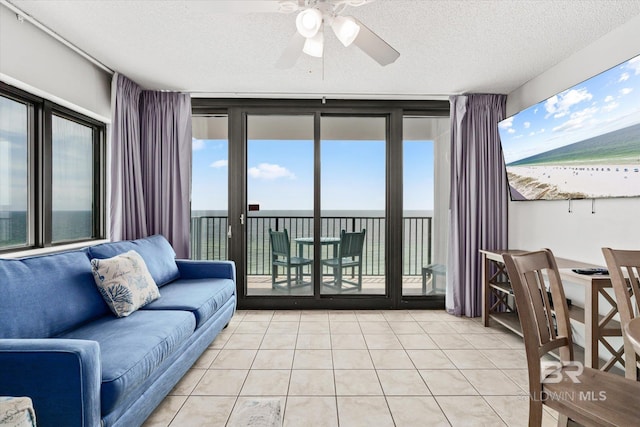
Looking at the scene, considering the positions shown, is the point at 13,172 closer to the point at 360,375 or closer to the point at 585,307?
the point at 360,375

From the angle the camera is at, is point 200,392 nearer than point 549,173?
Yes

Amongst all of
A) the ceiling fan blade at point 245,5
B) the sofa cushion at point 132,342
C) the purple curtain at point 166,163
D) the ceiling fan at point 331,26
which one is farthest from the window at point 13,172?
the ceiling fan at point 331,26

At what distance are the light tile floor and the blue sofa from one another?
0.83ft

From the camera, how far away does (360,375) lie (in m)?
2.36

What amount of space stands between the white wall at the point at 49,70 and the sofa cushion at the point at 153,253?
1.22 meters

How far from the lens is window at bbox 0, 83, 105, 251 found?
231cm

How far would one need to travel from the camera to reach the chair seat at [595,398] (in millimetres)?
1120

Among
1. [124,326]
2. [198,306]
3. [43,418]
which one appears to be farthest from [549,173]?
[43,418]

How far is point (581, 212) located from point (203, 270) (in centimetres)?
335

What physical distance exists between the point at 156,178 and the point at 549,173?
12.6 feet

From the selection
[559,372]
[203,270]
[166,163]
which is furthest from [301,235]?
[559,372]

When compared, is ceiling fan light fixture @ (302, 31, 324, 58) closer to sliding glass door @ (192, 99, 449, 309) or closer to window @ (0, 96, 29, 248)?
sliding glass door @ (192, 99, 449, 309)

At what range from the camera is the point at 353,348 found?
9.25 feet

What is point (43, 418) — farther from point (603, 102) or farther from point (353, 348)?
point (603, 102)
